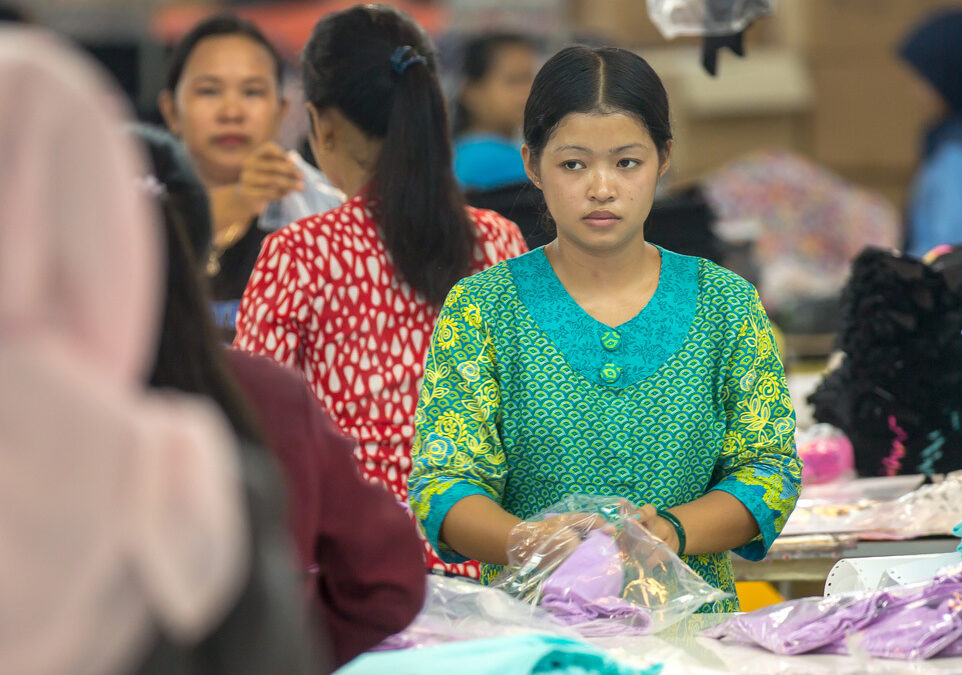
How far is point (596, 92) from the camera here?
5.91 ft

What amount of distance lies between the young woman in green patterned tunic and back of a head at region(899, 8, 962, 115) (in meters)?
2.79

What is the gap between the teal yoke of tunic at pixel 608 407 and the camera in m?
1.80

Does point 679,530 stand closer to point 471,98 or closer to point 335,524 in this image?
point 335,524

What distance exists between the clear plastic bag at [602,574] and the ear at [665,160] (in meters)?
0.46

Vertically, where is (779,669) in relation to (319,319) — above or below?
below

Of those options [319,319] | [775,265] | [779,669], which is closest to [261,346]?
[319,319]

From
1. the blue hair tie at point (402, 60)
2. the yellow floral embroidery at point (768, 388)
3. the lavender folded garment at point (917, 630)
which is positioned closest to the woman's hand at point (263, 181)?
the blue hair tie at point (402, 60)

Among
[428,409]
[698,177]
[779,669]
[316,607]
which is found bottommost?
[779,669]

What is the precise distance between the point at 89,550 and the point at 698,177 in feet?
21.4

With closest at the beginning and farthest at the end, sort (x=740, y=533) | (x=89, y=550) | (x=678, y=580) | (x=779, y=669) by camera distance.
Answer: (x=89, y=550) < (x=779, y=669) < (x=678, y=580) < (x=740, y=533)

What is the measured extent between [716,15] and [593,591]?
54.5 inches

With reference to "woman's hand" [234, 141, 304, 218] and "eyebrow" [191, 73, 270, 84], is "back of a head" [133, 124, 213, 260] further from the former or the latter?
"eyebrow" [191, 73, 270, 84]

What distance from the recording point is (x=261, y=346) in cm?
205

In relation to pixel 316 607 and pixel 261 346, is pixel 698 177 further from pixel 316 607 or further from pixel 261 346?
pixel 316 607
